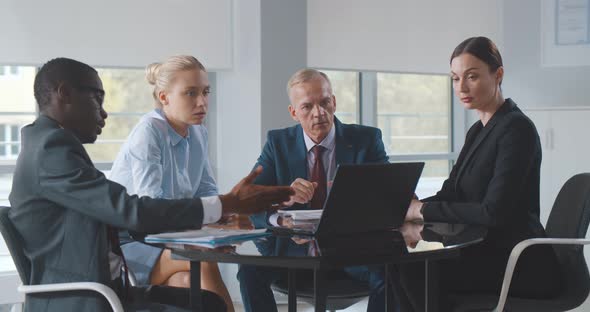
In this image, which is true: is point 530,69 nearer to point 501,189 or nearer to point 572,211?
point 572,211

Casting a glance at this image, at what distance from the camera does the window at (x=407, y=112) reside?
575cm

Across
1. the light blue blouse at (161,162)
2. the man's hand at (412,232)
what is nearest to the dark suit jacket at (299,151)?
the light blue blouse at (161,162)

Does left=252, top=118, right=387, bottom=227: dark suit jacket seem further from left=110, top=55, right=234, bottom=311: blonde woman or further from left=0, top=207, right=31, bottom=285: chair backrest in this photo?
left=0, top=207, right=31, bottom=285: chair backrest

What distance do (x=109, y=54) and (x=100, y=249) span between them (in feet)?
8.13

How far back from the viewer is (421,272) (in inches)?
109

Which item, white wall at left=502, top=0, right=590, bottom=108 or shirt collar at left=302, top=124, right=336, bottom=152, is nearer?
shirt collar at left=302, top=124, right=336, bottom=152

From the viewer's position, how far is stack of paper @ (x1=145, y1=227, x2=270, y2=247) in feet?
7.39

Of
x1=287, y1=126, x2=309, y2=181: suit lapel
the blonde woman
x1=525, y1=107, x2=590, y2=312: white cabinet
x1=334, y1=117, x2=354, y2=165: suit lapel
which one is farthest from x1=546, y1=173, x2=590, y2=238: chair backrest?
x1=525, y1=107, x2=590, y2=312: white cabinet

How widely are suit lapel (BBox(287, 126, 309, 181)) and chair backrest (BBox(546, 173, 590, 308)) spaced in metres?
1.01

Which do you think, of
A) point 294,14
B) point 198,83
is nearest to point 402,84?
point 294,14

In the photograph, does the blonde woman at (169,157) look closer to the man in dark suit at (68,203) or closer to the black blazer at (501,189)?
the man in dark suit at (68,203)

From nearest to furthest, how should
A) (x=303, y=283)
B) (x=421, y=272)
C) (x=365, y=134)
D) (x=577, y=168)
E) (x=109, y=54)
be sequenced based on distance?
1. (x=421, y=272)
2. (x=303, y=283)
3. (x=365, y=134)
4. (x=109, y=54)
5. (x=577, y=168)

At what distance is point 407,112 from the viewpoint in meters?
6.11

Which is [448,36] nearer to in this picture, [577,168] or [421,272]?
[577,168]
